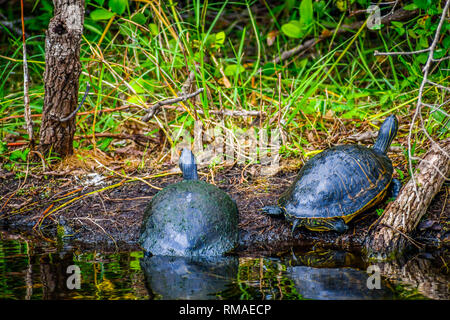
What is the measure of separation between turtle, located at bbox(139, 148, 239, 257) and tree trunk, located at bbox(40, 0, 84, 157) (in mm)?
1404

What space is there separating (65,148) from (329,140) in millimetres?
2595

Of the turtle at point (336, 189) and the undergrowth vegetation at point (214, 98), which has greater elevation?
the undergrowth vegetation at point (214, 98)

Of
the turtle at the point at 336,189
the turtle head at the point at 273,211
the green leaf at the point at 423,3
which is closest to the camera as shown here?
the turtle at the point at 336,189

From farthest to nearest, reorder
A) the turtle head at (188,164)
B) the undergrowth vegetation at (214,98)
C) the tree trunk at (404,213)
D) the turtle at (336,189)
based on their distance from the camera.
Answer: the undergrowth vegetation at (214,98) < the turtle head at (188,164) < the turtle at (336,189) < the tree trunk at (404,213)

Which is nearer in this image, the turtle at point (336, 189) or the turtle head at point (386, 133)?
the turtle at point (336, 189)

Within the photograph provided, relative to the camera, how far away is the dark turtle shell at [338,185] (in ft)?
10.2

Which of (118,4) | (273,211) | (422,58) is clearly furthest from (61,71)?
(422,58)

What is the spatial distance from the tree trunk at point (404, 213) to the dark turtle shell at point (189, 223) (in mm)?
980

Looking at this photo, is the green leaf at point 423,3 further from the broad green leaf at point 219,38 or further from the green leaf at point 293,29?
the broad green leaf at point 219,38

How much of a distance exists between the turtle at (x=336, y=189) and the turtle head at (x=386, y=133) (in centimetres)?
25

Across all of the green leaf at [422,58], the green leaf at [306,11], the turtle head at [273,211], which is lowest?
the turtle head at [273,211]

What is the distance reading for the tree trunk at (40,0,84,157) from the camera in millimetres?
3592

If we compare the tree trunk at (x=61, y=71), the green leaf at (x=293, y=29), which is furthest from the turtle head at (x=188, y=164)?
the green leaf at (x=293, y=29)
